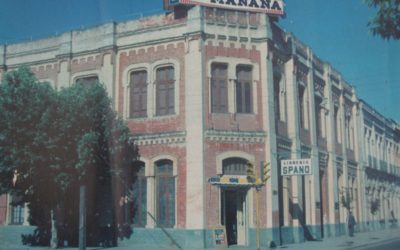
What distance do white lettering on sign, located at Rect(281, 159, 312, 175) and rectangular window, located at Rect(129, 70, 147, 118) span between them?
7552 mm

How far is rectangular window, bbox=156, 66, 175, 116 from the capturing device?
80.5 feet

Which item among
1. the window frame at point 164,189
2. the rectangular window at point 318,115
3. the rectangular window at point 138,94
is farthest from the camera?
the rectangular window at point 318,115

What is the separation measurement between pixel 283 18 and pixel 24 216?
17.6m

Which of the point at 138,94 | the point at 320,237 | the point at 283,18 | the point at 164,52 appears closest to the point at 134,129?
the point at 138,94

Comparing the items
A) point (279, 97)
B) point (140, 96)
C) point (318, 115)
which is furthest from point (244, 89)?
point (318, 115)

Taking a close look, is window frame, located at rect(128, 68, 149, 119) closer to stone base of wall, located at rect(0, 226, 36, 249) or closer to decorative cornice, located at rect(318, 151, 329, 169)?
stone base of wall, located at rect(0, 226, 36, 249)

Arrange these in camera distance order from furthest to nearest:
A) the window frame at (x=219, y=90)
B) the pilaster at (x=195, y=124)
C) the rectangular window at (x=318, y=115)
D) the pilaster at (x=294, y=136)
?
the rectangular window at (x=318, y=115), the pilaster at (x=294, y=136), the window frame at (x=219, y=90), the pilaster at (x=195, y=124)

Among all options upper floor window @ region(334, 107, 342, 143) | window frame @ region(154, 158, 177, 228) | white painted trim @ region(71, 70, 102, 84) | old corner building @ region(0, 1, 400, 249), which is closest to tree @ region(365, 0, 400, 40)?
old corner building @ region(0, 1, 400, 249)

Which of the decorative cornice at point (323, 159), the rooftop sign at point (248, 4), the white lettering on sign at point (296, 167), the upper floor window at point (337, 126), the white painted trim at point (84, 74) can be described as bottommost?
the white lettering on sign at point (296, 167)

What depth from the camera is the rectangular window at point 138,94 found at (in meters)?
25.3

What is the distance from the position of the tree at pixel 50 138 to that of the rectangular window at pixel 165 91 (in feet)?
8.71

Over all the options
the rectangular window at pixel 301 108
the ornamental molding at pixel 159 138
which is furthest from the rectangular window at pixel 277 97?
the ornamental molding at pixel 159 138

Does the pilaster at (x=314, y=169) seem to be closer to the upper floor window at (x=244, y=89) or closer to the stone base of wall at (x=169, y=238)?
the upper floor window at (x=244, y=89)

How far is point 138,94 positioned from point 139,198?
533cm
